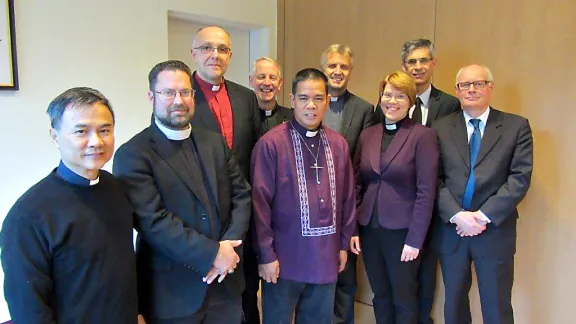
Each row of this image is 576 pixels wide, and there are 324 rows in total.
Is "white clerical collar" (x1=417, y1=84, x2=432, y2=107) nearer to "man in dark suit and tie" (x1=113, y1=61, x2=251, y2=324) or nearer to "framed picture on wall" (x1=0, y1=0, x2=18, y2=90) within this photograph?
→ "man in dark suit and tie" (x1=113, y1=61, x2=251, y2=324)

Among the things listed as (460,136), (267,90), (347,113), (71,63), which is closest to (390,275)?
(460,136)

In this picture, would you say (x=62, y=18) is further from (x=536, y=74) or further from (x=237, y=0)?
(x=536, y=74)

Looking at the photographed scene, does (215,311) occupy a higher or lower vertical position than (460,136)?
lower

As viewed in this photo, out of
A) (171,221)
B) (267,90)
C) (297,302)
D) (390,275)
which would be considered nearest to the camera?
(171,221)

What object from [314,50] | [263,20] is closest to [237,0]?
[263,20]

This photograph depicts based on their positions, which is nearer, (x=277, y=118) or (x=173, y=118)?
(x=173, y=118)

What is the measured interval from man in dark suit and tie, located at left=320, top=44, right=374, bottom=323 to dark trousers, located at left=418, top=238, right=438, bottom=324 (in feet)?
1.24

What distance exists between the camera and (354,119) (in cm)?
241

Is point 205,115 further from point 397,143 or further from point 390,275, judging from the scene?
point 390,275

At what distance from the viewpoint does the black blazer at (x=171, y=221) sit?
154 cm

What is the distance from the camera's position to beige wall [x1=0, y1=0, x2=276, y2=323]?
7.76 ft

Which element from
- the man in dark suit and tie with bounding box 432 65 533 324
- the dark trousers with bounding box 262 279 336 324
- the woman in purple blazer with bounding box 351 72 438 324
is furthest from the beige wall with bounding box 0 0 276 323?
the man in dark suit and tie with bounding box 432 65 533 324

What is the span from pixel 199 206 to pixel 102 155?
0.42m

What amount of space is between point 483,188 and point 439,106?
0.55 m
